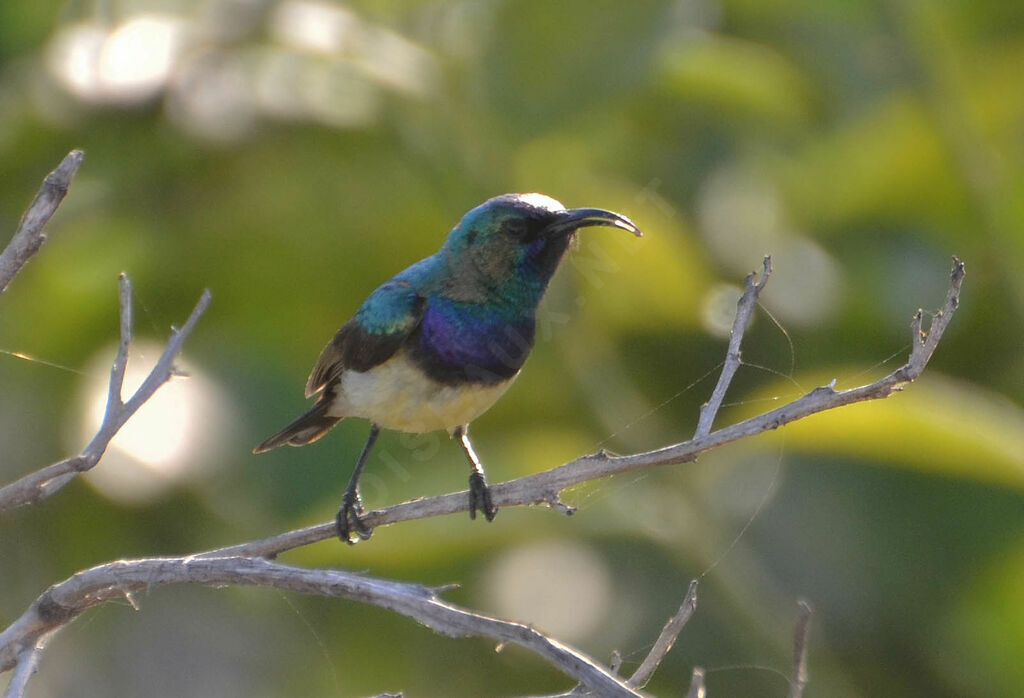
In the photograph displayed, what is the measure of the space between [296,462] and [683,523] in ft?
3.88

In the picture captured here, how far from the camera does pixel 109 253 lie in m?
4.11

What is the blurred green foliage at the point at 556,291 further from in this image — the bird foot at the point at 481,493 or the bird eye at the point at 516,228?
the bird eye at the point at 516,228

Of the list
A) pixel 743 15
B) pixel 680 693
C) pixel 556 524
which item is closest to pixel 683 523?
pixel 556 524

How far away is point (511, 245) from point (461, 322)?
18cm

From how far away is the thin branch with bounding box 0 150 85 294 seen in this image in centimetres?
152

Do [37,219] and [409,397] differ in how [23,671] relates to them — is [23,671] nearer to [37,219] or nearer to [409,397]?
[37,219]

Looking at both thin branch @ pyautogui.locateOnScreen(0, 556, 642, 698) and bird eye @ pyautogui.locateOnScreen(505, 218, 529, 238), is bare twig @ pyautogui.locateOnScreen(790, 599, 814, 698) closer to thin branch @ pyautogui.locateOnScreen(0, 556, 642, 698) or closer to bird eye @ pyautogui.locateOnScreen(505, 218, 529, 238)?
thin branch @ pyautogui.locateOnScreen(0, 556, 642, 698)

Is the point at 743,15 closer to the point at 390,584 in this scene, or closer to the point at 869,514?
the point at 869,514

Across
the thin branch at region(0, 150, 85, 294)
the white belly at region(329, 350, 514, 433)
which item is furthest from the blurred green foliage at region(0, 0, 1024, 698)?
the thin branch at region(0, 150, 85, 294)

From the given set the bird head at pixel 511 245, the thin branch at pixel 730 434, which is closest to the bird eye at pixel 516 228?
the bird head at pixel 511 245

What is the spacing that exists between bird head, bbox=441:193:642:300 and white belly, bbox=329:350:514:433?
0.19m

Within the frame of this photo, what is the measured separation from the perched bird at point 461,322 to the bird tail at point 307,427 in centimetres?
17

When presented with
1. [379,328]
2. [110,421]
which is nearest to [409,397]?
[379,328]

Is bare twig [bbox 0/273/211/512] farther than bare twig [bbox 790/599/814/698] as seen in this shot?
No
